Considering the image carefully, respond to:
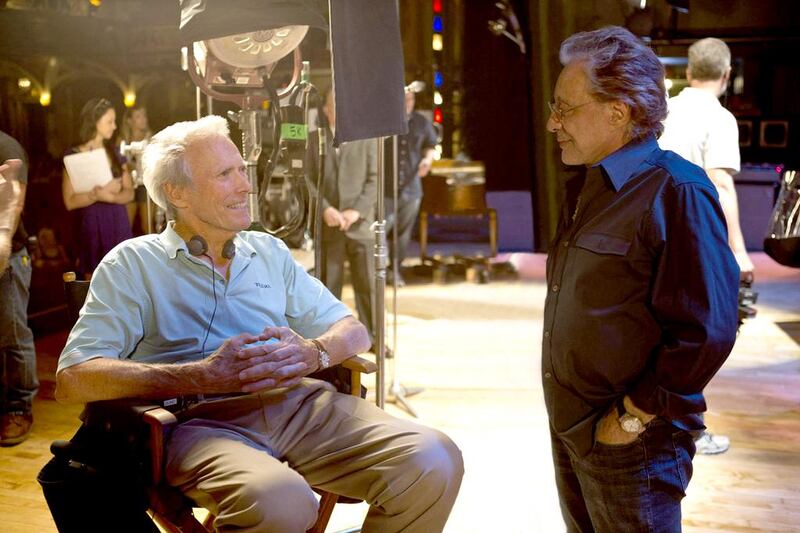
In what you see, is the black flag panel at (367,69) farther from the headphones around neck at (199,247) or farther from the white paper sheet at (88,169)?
the white paper sheet at (88,169)

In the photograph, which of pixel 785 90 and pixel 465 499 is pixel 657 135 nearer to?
pixel 465 499

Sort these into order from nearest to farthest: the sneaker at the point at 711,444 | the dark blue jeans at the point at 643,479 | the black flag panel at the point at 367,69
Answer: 1. the dark blue jeans at the point at 643,479
2. the black flag panel at the point at 367,69
3. the sneaker at the point at 711,444

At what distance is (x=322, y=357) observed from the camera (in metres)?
2.28

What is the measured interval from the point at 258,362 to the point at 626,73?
110cm

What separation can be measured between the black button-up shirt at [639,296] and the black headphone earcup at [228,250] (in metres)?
0.94

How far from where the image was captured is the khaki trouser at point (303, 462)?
1.92 metres

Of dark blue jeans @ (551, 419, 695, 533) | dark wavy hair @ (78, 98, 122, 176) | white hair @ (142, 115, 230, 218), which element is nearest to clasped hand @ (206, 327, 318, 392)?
white hair @ (142, 115, 230, 218)

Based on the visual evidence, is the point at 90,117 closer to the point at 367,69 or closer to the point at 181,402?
the point at 367,69

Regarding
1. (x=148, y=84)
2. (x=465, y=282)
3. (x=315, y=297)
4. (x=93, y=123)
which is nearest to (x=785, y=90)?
(x=465, y=282)

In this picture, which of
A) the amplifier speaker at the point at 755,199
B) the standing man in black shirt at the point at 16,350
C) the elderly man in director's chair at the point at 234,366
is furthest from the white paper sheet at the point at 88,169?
the amplifier speaker at the point at 755,199

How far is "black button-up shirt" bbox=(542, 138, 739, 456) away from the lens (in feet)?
5.19

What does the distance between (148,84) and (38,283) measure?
403cm

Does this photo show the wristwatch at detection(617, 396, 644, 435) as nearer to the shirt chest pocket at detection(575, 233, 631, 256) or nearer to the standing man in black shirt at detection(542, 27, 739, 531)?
the standing man in black shirt at detection(542, 27, 739, 531)

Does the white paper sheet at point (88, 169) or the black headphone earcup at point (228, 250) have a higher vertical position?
the white paper sheet at point (88, 169)
